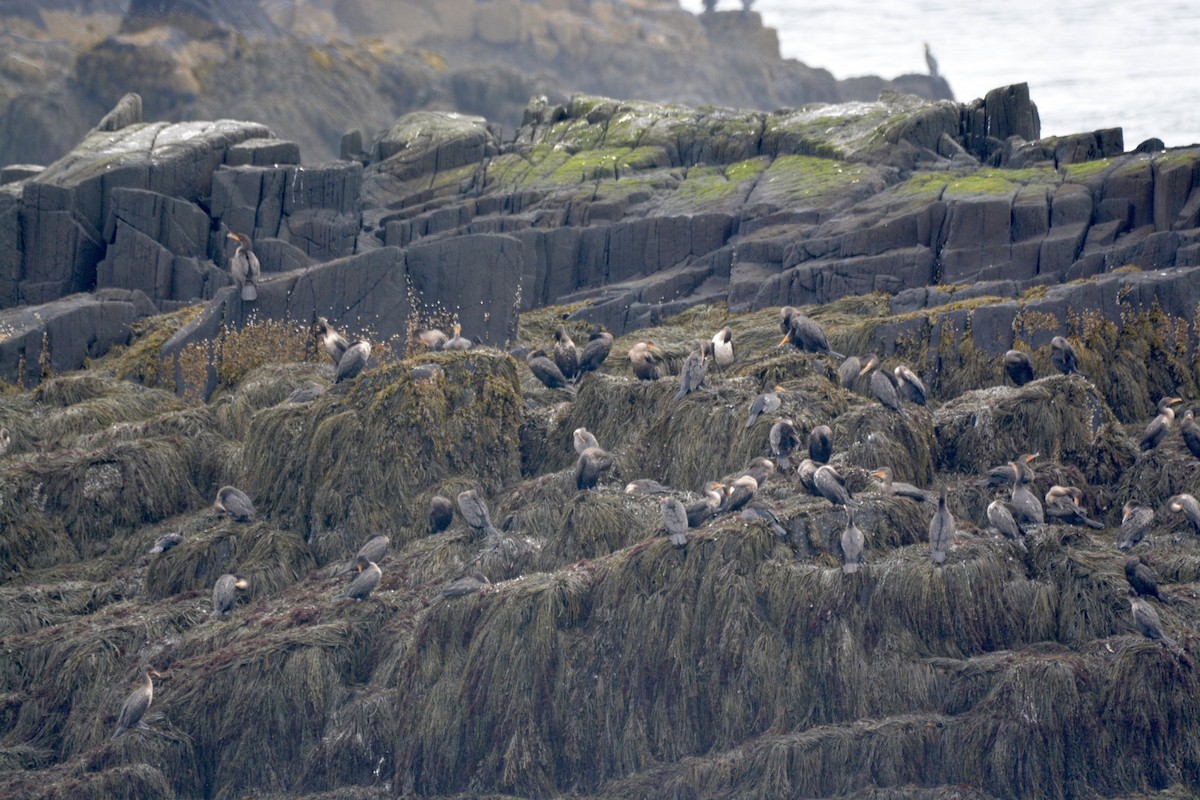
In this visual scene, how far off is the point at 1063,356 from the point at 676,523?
6.87m

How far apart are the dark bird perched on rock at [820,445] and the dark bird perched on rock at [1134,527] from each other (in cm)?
346

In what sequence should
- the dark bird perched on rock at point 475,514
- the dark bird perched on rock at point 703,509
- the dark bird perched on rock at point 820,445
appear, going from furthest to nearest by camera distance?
the dark bird perched on rock at point 475,514
the dark bird perched on rock at point 820,445
the dark bird perched on rock at point 703,509

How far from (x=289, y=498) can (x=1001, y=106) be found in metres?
15.3

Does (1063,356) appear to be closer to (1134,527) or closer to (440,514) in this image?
(1134,527)

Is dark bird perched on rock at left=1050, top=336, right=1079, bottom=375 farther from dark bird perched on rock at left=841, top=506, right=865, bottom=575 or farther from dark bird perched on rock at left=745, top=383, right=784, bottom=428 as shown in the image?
dark bird perched on rock at left=841, top=506, right=865, bottom=575

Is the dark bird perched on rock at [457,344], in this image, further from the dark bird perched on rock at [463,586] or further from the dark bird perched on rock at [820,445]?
the dark bird perched on rock at [820,445]

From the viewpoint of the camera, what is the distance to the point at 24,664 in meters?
20.3

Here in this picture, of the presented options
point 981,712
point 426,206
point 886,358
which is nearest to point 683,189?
point 426,206

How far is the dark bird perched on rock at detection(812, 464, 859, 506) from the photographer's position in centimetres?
2006

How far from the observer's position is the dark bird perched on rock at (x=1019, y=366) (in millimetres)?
23891

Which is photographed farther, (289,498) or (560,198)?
(560,198)

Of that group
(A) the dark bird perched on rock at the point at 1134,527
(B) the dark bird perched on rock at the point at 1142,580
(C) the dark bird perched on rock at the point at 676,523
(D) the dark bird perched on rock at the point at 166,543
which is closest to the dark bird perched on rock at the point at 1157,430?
(A) the dark bird perched on rock at the point at 1134,527

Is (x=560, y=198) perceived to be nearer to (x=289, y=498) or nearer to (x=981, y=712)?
(x=289, y=498)

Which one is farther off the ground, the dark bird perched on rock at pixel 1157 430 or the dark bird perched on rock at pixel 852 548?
the dark bird perched on rock at pixel 1157 430
